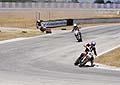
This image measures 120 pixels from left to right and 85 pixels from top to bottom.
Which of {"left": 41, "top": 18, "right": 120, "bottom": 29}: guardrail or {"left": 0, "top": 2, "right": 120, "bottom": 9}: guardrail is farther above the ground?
{"left": 41, "top": 18, "right": 120, "bottom": 29}: guardrail

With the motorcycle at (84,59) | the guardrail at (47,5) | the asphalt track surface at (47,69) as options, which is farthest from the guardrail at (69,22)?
the guardrail at (47,5)

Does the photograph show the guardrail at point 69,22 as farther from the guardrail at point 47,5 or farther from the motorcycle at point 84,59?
the guardrail at point 47,5

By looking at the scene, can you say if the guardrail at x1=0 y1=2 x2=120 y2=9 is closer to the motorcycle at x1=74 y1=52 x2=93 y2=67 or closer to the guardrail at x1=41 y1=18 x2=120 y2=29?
the guardrail at x1=41 y1=18 x2=120 y2=29

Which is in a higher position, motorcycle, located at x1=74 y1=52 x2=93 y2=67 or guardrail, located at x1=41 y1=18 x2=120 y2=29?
motorcycle, located at x1=74 y1=52 x2=93 y2=67

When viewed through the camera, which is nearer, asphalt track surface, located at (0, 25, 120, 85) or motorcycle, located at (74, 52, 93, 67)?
asphalt track surface, located at (0, 25, 120, 85)

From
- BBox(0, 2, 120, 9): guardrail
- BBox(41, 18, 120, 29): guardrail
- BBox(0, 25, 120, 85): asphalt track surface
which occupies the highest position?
BBox(0, 25, 120, 85): asphalt track surface

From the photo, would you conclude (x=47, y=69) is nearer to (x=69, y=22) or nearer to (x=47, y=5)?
(x=69, y=22)

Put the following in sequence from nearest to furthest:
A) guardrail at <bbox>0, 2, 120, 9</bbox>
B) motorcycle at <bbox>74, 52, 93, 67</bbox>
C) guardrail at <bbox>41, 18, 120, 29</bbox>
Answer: motorcycle at <bbox>74, 52, 93, 67</bbox> < guardrail at <bbox>41, 18, 120, 29</bbox> < guardrail at <bbox>0, 2, 120, 9</bbox>

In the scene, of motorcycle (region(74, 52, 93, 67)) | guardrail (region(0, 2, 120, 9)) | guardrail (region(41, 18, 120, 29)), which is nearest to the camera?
motorcycle (region(74, 52, 93, 67))

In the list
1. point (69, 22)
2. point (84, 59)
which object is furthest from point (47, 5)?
point (84, 59)

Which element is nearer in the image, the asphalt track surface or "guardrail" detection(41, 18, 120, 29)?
the asphalt track surface

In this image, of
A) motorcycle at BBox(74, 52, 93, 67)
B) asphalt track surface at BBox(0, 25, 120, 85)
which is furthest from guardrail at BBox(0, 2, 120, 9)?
motorcycle at BBox(74, 52, 93, 67)

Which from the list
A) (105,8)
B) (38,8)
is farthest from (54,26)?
(105,8)

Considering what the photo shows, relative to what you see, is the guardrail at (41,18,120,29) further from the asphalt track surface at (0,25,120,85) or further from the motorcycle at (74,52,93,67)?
the motorcycle at (74,52,93,67)
